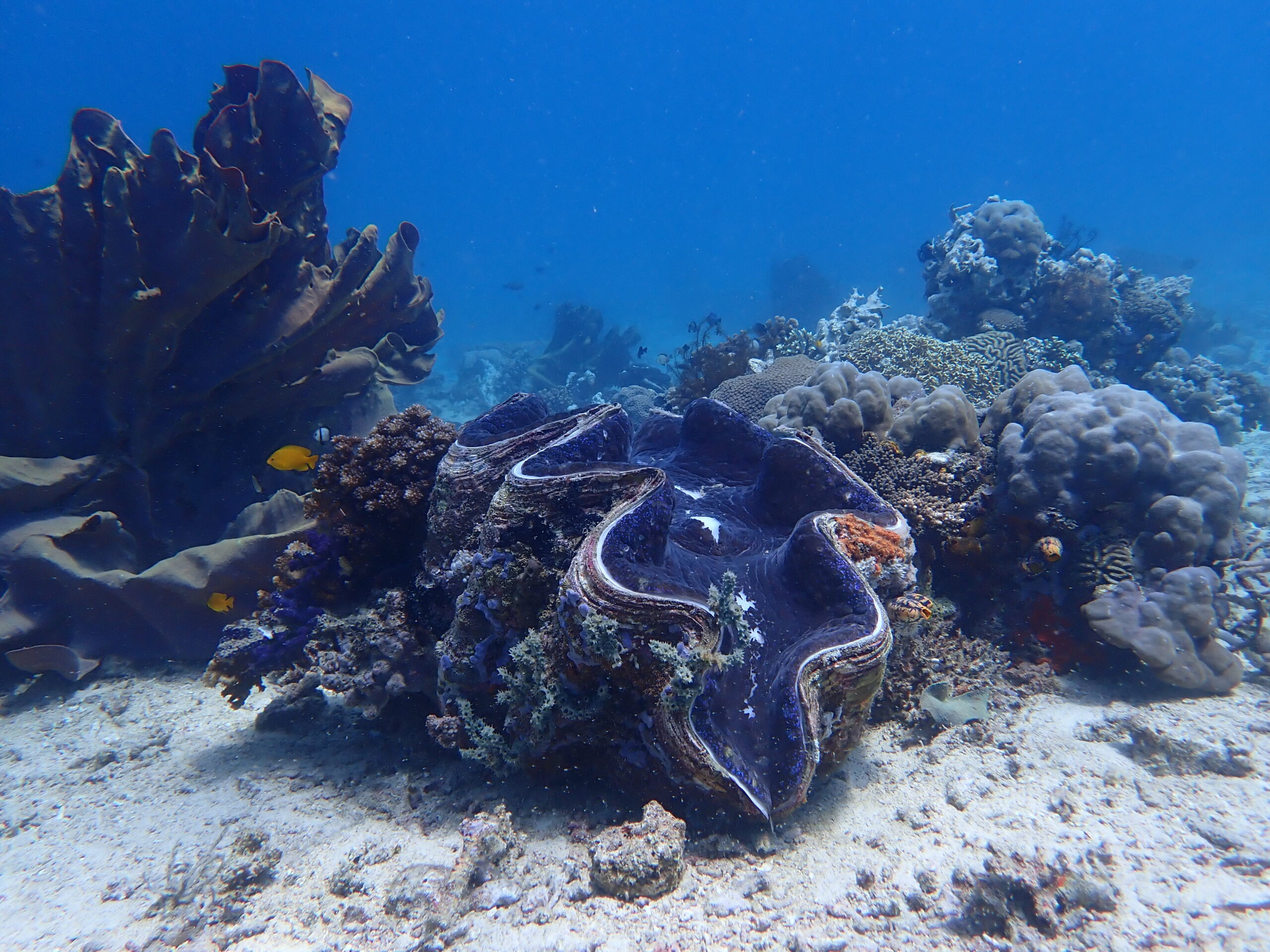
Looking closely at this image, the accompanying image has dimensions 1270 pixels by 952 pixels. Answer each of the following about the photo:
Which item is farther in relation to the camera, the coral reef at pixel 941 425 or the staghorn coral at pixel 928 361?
the staghorn coral at pixel 928 361

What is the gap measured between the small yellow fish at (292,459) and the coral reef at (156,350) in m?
0.54

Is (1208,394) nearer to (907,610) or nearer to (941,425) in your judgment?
(941,425)

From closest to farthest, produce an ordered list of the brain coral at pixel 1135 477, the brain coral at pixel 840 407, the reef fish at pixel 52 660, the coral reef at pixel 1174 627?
the coral reef at pixel 1174 627 → the brain coral at pixel 1135 477 → the reef fish at pixel 52 660 → the brain coral at pixel 840 407

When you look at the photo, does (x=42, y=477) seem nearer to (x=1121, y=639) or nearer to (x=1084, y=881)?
(x=1084, y=881)

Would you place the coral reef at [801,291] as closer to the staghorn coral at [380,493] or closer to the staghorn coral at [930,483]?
the staghorn coral at [930,483]

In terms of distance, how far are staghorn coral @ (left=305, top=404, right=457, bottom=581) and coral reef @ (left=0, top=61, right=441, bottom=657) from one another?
3.28 ft

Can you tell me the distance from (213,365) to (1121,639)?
7.12 metres

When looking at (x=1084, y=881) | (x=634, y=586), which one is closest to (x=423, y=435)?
(x=634, y=586)

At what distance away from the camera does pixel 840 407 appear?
4758 millimetres

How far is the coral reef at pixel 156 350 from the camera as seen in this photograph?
4152 mm

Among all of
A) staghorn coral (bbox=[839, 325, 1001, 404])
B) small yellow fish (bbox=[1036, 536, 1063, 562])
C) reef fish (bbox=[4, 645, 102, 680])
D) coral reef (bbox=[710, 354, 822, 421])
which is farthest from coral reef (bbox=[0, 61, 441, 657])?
staghorn coral (bbox=[839, 325, 1001, 404])

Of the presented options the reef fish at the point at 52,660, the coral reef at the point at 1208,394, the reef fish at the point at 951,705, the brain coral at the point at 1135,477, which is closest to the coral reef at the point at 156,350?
the reef fish at the point at 52,660

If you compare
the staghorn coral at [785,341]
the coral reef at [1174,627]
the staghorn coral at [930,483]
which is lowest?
the coral reef at [1174,627]

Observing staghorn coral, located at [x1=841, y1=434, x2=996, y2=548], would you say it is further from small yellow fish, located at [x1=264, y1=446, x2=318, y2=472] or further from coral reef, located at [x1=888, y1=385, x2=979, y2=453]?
small yellow fish, located at [x1=264, y1=446, x2=318, y2=472]
